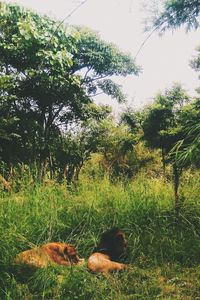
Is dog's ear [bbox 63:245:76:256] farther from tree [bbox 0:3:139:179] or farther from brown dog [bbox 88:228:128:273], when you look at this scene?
tree [bbox 0:3:139:179]

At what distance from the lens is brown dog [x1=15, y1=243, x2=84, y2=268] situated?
9.55ft

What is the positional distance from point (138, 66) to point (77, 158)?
6.53m

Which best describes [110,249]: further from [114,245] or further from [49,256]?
[49,256]

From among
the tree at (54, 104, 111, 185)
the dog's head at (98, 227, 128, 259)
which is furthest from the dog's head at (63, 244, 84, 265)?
the tree at (54, 104, 111, 185)

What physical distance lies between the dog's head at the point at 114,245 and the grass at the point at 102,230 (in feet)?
0.32

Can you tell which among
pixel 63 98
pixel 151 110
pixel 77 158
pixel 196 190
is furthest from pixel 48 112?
pixel 196 190

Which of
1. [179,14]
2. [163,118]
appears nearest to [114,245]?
[179,14]

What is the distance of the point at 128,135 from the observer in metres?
14.4

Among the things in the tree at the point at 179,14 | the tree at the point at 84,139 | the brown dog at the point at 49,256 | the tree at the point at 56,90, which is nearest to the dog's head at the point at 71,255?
the brown dog at the point at 49,256

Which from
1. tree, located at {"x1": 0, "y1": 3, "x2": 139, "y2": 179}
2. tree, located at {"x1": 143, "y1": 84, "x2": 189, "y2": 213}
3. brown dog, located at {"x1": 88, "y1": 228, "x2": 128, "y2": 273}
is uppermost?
tree, located at {"x1": 0, "y1": 3, "x2": 139, "y2": 179}

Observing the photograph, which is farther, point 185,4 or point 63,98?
point 63,98

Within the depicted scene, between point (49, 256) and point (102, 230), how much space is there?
965mm

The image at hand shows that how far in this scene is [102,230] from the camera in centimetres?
385

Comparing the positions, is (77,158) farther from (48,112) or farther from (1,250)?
(1,250)
